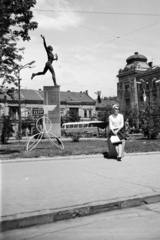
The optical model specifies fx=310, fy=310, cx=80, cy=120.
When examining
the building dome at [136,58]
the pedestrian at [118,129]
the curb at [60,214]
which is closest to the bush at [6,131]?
the pedestrian at [118,129]

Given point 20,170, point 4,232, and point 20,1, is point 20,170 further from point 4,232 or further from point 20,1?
point 20,1

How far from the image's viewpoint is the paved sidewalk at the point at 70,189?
4578 mm

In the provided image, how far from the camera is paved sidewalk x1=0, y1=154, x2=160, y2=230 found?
15.0 ft

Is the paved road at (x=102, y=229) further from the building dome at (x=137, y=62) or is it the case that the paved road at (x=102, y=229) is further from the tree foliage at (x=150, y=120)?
the building dome at (x=137, y=62)

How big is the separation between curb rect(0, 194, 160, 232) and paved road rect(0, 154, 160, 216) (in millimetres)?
135

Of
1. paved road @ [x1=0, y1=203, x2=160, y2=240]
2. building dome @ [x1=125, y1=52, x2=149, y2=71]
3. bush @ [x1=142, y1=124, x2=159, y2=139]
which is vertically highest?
building dome @ [x1=125, y1=52, x2=149, y2=71]

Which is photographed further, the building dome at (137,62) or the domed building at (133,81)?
the building dome at (137,62)

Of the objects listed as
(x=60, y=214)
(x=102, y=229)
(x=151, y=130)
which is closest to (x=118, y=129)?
(x=60, y=214)

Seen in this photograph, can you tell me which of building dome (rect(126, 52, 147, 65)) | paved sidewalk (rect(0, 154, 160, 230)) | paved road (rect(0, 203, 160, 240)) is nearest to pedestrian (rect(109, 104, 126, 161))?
paved sidewalk (rect(0, 154, 160, 230))

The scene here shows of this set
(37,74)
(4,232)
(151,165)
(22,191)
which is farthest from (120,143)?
(37,74)

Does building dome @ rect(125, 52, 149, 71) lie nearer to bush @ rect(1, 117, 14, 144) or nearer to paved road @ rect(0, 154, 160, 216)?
bush @ rect(1, 117, 14, 144)

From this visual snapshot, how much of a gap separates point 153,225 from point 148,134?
74.0 feet

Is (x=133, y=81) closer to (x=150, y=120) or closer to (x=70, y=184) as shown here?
(x=150, y=120)

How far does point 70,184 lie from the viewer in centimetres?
662
